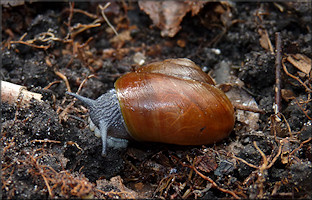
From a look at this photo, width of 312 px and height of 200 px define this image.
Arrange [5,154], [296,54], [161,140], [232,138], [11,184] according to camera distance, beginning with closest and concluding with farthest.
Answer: [11,184], [5,154], [161,140], [232,138], [296,54]

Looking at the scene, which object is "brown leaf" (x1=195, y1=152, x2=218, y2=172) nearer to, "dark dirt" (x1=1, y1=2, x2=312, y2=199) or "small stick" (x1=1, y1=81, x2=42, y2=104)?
"dark dirt" (x1=1, y1=2, x2=312, y2=199)

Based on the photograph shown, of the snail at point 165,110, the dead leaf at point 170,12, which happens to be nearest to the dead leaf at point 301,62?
the snail at point 165,110

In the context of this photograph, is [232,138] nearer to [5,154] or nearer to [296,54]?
[296,54]

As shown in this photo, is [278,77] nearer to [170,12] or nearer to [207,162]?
[207,162]

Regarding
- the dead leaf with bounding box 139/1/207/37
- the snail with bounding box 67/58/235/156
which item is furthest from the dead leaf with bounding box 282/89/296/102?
the dead leaf with bounding box 139/1/207/37

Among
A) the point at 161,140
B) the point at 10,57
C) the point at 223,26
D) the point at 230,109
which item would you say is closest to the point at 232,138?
the point at 230,109

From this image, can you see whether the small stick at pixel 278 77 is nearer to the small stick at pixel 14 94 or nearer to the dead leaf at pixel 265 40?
the dead leaf at pixel 265 40

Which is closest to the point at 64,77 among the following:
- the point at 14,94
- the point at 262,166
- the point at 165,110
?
the point at 14,94
